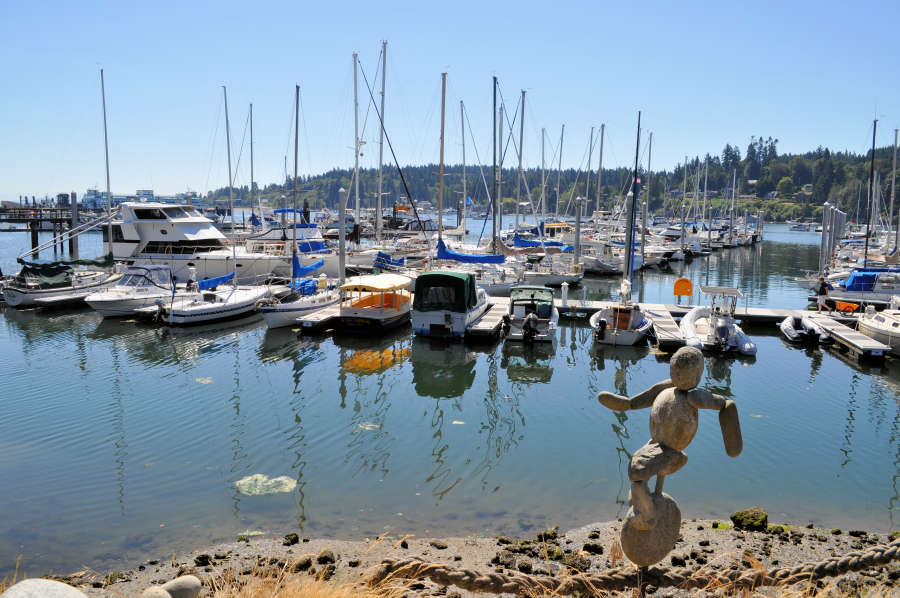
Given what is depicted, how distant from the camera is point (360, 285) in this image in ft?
89.9

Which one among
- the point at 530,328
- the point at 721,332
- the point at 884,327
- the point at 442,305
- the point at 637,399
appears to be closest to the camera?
the point at 637,399

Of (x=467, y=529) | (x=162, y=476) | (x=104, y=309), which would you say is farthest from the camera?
(x=104, y=309)

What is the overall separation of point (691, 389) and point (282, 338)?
23.9m

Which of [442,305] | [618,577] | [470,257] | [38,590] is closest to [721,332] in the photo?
[442,305]

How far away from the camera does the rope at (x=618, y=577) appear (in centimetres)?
605

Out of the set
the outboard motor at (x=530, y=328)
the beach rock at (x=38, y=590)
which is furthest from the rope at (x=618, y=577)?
the outboard motor at (x=530, y=328)

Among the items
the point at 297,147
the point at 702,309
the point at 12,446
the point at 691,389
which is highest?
the point at 297,147

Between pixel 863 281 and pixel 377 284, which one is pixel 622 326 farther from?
pixel 863 281

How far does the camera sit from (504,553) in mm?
9594

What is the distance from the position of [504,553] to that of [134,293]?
93.1ft

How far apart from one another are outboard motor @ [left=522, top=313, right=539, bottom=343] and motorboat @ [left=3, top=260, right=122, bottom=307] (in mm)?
25641

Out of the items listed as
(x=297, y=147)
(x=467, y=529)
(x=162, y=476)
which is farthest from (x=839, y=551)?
(x=297, y=147)

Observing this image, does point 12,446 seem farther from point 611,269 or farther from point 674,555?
point 611,269

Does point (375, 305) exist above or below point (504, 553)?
above
